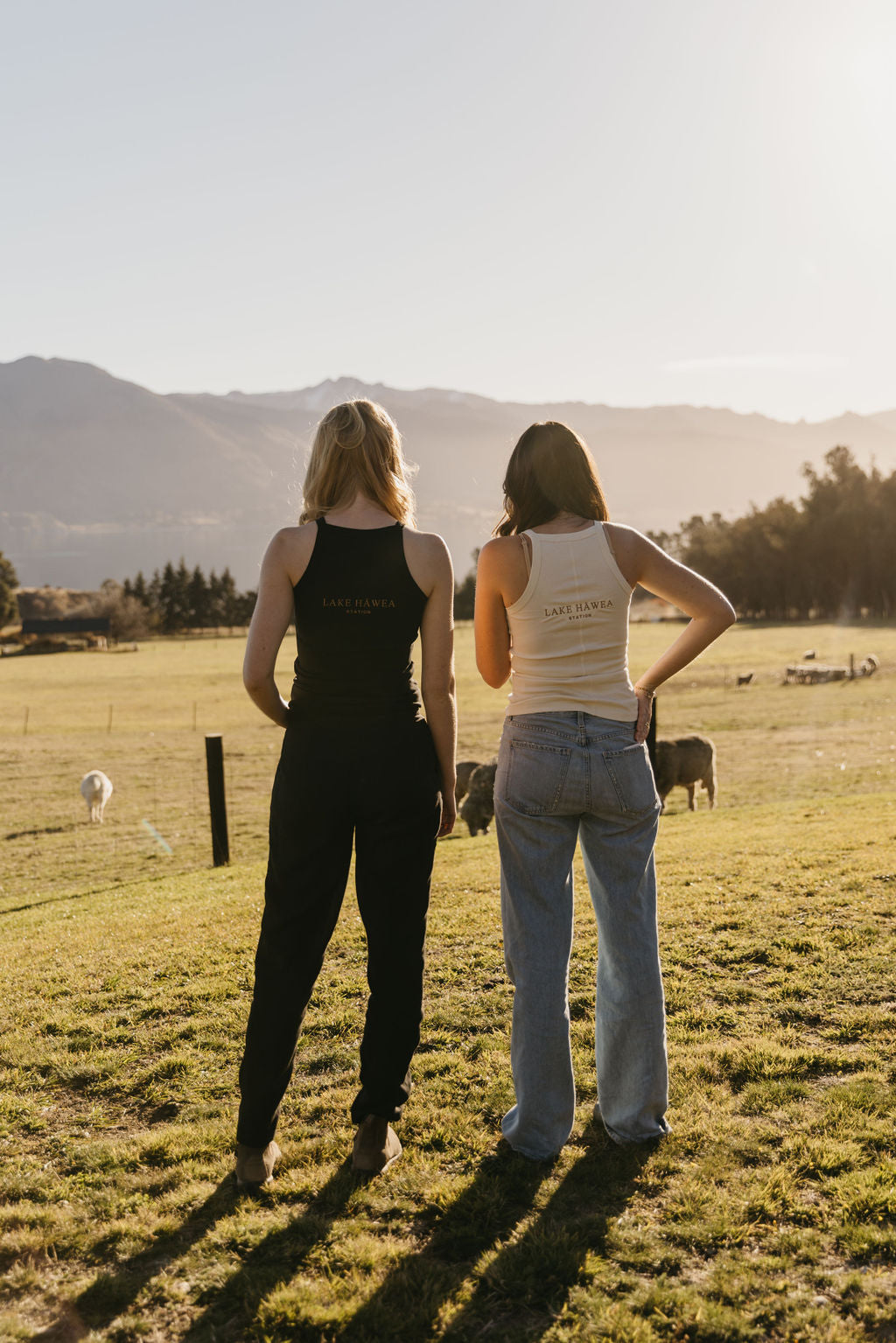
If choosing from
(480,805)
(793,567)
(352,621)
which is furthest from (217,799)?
(793,567)

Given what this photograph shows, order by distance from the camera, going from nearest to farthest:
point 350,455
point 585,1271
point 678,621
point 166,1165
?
point 585,1271 → point 350,455 → point 166,1165 → point 678,621

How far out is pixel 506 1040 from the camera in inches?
177

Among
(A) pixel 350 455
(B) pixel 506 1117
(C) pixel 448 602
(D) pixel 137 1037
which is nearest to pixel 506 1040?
(B) pixel 506 1117

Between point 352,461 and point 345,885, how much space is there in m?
1.53

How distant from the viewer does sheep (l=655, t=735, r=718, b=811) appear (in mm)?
14352

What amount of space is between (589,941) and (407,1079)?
262 cm

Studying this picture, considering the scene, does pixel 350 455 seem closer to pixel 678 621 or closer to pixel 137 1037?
pixel 137 1037

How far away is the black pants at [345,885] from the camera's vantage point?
3227 millimetres

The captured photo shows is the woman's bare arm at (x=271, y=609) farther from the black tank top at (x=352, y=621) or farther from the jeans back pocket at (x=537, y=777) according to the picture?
the jeans back pocket at (x=537, y=777)

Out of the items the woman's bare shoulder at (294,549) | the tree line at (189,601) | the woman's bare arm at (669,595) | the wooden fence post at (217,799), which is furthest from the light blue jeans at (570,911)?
the tree line at (189,601)

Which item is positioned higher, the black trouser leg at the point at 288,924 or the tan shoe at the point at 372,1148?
the black trouser leg at the point at 288,924

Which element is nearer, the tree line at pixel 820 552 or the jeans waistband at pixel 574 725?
the jeans waistband at pixel 574 725

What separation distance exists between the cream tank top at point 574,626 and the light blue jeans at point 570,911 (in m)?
0.07

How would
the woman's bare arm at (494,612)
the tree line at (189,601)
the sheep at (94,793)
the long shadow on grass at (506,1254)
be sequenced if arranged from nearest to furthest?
the long shadow on grass at (506,1254), the woman's bare arm at (494,612), the sheep at (94,793), the tree line at (189,601)
